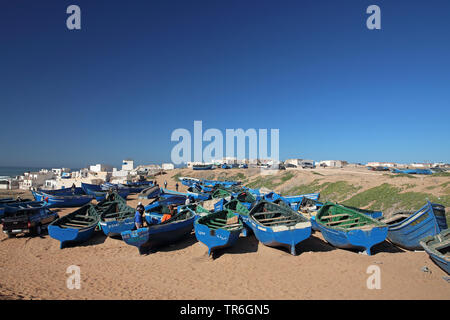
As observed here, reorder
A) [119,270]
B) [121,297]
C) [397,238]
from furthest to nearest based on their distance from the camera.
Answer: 1. [397,238]
2. [119,270]
3. [121,297]

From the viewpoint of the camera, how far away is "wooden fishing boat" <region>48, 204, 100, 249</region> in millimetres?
12156

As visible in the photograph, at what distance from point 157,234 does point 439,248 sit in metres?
12.0

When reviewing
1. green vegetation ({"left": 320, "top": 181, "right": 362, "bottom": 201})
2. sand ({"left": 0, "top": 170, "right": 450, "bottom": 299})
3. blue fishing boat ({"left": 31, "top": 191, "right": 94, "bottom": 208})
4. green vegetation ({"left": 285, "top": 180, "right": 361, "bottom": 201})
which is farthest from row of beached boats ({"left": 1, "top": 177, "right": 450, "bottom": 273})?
green vegetation ({"left": 285, "top": 180, "right": 361, "bottom": 201})

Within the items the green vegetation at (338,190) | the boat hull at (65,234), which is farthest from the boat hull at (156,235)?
the green vegetation at (338,190)

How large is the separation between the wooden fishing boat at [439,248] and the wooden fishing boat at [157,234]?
35.7 feet

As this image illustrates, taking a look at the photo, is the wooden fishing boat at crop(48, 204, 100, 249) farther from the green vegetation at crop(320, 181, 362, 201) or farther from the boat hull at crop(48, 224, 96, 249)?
the green vegetation at crop(320, 181, 362, 201)

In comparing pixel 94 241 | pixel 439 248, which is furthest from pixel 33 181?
pixel 439 248

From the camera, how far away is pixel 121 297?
24.6 ft

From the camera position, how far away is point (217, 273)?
30.4 ft

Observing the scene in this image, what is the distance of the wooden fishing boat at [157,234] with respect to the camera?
10766 mm

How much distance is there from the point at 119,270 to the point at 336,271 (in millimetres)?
8779
